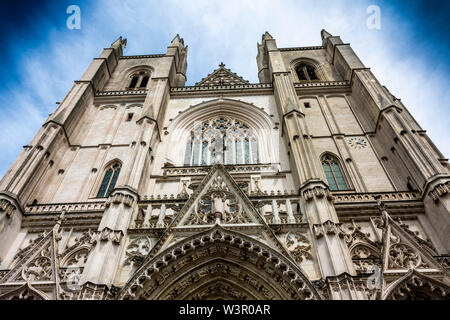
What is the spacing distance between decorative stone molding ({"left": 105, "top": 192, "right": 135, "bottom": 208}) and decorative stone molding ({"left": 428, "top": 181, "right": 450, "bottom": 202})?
10178mm

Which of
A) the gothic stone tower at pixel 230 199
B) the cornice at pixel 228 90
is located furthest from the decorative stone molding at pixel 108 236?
the cornice at pixel 228 90

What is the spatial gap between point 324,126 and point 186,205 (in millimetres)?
9817

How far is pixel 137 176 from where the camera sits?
11883 millimetres

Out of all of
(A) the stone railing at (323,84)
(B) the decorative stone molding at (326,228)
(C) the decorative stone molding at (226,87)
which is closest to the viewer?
(B) the decorative stone molding at (326,228)

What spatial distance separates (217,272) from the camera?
9852mm

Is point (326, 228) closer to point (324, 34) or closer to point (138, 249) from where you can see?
point (138, 249)

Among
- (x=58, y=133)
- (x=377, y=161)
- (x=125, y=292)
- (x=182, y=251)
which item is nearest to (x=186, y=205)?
(x=182, y=251)

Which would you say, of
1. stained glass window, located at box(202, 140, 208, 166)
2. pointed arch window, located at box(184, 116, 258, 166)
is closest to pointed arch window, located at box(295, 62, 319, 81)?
pointed arch window, located at box(184, 116, 258, 166)

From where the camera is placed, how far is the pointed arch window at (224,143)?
1616 cm

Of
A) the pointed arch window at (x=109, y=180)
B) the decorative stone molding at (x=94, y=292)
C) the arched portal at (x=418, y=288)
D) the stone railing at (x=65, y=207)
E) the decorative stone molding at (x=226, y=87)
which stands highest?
the decorative stone molding at (x=226, y=87)

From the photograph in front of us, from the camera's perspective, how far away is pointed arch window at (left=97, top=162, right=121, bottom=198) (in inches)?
555

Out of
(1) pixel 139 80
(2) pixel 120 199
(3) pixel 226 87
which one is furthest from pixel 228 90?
(2) pixel 120 199

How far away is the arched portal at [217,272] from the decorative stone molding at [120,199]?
2.43 m

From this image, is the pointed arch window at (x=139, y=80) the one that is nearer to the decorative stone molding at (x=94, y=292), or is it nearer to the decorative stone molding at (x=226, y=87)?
the decorative stone molding at (x=226, y=87)
